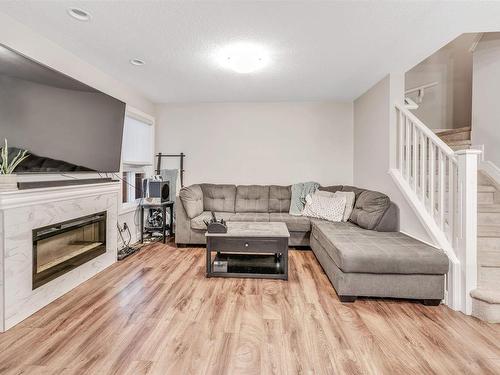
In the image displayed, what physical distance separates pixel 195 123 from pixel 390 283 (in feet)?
12.7

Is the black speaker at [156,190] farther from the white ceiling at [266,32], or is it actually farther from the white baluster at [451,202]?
the white baluster at [451,202]

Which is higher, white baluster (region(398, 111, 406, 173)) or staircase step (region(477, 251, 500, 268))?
white baluster (region(398, 111, 406, 173))

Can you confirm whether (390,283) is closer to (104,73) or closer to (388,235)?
(388,235)

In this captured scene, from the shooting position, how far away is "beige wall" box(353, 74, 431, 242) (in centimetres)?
287

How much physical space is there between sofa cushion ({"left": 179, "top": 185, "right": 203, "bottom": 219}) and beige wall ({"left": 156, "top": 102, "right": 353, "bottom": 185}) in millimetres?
814

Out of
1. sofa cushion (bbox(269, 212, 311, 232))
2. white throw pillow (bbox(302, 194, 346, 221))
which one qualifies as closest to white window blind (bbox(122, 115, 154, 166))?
sofa cushion (bbox(269, 212, 311, 232))

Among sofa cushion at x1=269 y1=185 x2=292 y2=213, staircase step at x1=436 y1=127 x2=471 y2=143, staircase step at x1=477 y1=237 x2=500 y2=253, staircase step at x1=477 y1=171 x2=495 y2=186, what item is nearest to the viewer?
staircase step at x1=477 y1=237 x2=500 y2=253

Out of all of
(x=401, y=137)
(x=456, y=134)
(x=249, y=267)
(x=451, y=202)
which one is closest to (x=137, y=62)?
(x=249, y=267)

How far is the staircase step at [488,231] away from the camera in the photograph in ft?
7.87

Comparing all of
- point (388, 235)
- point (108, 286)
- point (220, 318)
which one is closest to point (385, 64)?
point (388, 235)

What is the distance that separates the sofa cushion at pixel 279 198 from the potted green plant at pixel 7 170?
3.17 metres

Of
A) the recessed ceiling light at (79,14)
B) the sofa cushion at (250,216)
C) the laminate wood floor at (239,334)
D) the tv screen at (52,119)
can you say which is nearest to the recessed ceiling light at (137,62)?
the tv screen at (52,119)

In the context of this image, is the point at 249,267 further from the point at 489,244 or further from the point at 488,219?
the point at 488,219

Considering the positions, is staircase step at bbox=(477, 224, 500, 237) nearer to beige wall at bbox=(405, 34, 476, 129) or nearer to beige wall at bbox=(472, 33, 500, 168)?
beige wall at bbox=(472, 33, 500, 168)
